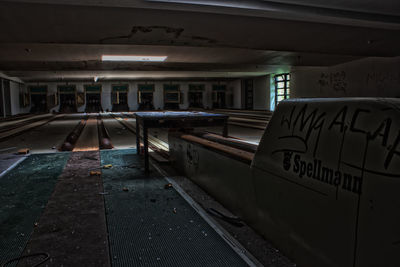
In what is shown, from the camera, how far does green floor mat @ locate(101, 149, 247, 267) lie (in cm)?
182

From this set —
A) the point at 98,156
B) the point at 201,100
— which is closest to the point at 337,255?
the point at 98,156

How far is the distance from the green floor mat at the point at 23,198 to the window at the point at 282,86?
17020 millimetres

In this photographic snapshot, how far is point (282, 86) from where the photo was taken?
20.4m

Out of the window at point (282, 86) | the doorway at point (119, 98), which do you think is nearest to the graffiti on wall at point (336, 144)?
the window at point (282, 86)

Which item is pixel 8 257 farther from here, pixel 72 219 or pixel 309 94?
pixel 309 94

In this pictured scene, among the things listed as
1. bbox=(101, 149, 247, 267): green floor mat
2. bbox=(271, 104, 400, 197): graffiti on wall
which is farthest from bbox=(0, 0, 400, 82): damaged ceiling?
bbox=(271, 104, 400, 197): graffiti on wall

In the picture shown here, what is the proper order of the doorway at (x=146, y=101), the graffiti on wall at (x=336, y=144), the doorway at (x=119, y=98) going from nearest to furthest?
the graffiti on wall at (x=336, y=144) → the doorway at (x=119, y=98) → the doorway at (x=146, y=101)

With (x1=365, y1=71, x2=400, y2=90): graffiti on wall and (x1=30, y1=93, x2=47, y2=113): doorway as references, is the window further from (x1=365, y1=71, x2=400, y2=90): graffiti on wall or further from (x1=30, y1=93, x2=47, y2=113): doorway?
(x1=30, y1=93, x2=47, y2=113): doorway

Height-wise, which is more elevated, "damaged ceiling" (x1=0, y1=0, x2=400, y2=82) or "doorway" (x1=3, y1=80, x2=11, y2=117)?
"damaged ceiling" (x1=0, y1=0, x2=400, y2=82)

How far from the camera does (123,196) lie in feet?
9.89

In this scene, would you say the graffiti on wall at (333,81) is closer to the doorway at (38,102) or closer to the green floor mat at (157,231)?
the green floor mat at (157,231)

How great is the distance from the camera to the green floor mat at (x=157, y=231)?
182 cm

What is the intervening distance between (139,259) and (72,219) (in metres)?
0.89

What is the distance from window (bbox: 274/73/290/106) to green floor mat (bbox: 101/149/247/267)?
1759cm
